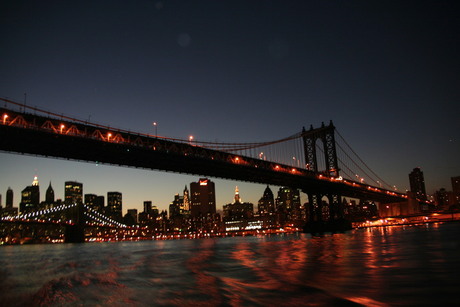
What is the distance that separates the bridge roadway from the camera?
137ft

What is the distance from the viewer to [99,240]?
14950 cm

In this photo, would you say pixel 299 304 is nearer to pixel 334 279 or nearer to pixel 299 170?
pixel 334 279

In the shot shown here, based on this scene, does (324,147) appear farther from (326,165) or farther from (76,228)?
(76,228)

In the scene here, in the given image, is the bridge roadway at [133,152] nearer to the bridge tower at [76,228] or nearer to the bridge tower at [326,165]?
the bridge tower at [326,165]

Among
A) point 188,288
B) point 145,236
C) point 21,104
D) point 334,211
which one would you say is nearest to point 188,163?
point 21,104

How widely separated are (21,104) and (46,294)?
121 feet

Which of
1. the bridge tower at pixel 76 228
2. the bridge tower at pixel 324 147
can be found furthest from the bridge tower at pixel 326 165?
the bridge tower at pixel 76 228

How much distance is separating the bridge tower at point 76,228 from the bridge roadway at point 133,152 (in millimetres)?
62939

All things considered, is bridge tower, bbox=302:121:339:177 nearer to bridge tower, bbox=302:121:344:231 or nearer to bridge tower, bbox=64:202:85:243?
bridge tower, bbox=302:121:344:231

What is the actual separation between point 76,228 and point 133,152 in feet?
229

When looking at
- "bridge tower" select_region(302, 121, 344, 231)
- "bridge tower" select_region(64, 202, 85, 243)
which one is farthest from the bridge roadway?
"bridge tower" select_region(64, 202, 85, 243)

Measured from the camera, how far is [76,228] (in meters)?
108

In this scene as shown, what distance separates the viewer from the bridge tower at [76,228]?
355 feet

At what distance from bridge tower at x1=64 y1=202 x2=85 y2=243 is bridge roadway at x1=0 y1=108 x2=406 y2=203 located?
6294 centimetres
